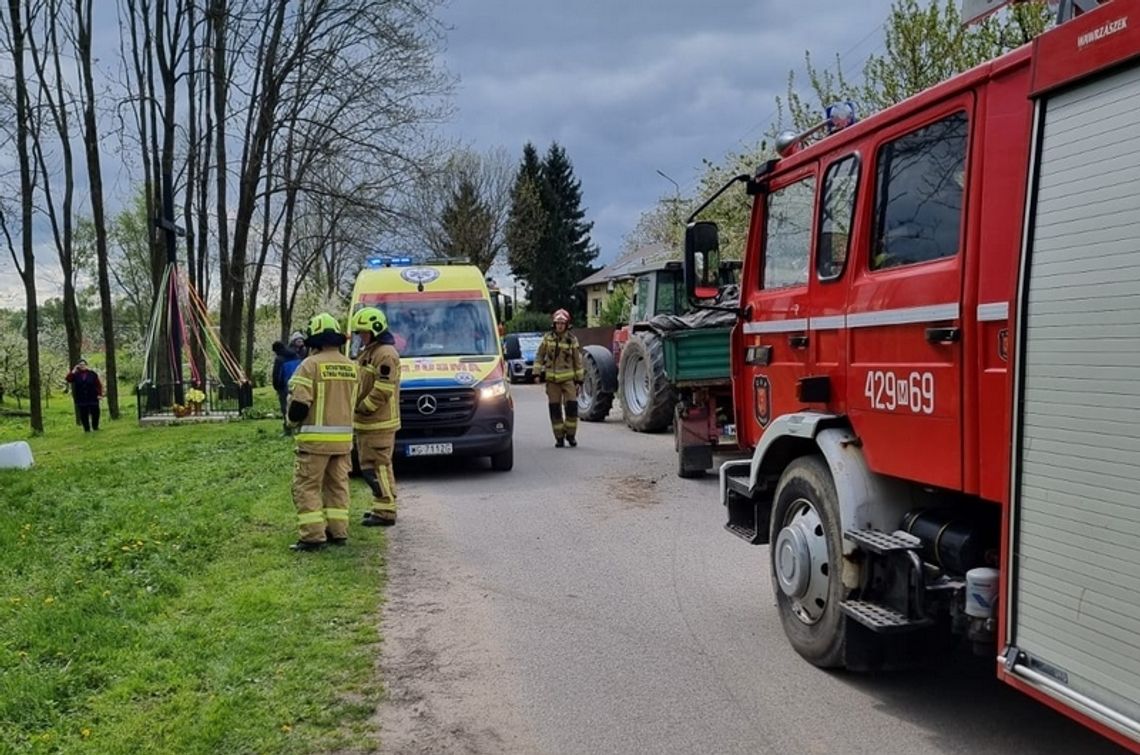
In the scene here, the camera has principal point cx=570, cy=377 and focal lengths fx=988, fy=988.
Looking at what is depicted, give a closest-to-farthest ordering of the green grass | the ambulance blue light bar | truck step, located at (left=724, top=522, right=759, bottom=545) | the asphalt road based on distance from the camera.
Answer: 1. the asphalt road
2. the green grass
3. truck step, located at (left=724, top=522, right=759, bottom=545)
4. the ambulance blue light bar

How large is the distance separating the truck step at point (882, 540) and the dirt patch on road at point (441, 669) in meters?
1.63

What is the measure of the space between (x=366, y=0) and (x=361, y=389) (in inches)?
720

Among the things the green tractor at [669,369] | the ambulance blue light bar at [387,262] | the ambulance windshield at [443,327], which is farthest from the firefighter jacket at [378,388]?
the ambulance blue light bar at [387,262]

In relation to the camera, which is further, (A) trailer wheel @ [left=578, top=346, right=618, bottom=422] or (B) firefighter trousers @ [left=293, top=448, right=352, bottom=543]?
(A) trailer wheel @ [left=578, top=346, right=618, bottom=422]

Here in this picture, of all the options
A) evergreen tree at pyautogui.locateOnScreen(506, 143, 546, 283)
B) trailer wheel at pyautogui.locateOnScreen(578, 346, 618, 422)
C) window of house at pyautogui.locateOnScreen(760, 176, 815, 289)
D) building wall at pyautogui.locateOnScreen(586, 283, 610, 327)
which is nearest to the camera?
window of house at pyautogui.locateOnScreen(760, 176, 815, 289)

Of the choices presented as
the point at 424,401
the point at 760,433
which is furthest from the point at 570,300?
the point at 760,433

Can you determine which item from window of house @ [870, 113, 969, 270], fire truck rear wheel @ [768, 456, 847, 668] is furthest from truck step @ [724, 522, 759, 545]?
window of house @ [870, 113, 969, 270]

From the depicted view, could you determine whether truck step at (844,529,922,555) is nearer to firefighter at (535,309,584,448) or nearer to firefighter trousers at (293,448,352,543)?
firefighter trousers at (293,448,352,543)

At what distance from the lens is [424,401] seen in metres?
11.2

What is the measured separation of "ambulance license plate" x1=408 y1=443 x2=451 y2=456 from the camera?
11227mm

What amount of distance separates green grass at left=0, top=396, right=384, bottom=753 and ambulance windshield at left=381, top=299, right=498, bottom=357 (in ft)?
6.53

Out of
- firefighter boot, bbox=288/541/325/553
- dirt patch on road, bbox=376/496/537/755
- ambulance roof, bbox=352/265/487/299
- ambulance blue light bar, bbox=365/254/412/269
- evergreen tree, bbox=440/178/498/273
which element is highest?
evergreen tree, bbox=440/178/498/273

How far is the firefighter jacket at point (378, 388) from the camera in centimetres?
855

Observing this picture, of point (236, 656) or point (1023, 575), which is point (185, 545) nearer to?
point (236, 656)
